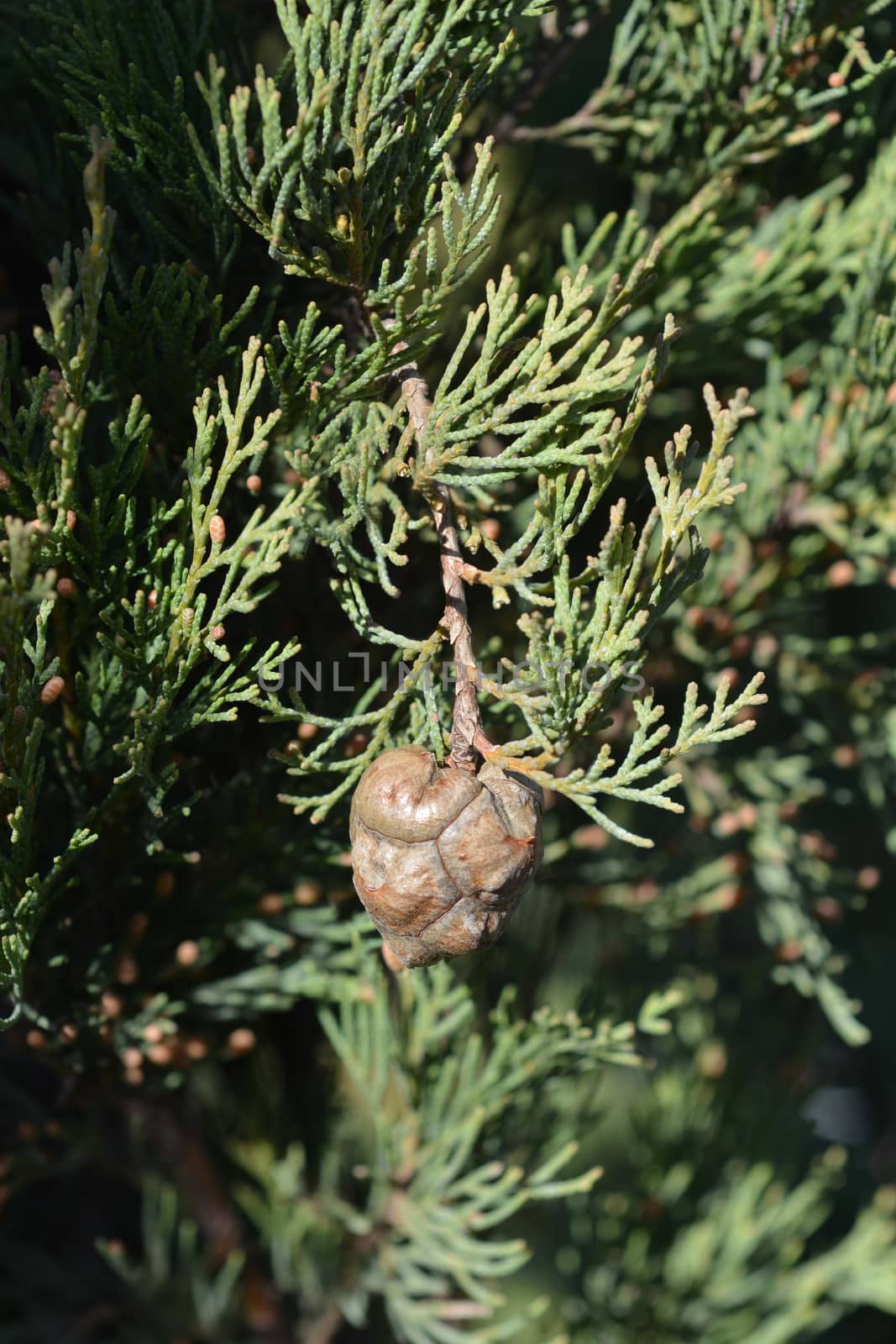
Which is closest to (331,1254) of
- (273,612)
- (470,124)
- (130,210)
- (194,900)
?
(194,900)

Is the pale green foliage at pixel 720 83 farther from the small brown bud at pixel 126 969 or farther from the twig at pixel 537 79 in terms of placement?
the small brown bud at pixel 126 969

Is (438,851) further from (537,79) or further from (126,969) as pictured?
(537,79)

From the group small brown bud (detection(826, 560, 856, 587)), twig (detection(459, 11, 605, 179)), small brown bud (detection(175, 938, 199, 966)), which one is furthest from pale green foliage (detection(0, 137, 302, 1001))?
small brown bud (detection(826, 560, 856, 587))

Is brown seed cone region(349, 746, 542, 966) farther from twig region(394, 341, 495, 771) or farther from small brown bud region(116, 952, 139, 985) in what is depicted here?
small brown bud region(116, 952, 139, 985)

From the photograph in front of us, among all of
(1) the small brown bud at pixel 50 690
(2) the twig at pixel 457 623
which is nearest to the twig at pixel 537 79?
(2) the twig at pixel 457 623

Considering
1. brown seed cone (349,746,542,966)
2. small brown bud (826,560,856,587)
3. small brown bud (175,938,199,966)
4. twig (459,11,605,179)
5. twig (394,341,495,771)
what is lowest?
small brown bud (175,938,199,966)

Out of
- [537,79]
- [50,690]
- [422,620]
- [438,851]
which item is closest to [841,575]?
[422,620]
